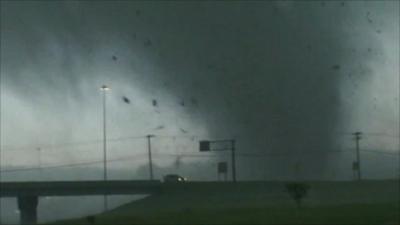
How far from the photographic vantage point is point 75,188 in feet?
355

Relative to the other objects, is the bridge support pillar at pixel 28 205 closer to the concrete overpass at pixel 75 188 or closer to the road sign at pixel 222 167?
the concrete overpass at pixel 75 188

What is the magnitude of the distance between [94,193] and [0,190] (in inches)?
504

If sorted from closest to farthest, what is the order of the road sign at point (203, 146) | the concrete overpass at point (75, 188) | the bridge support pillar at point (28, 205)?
the bridge support pillar at point (28, 205) → the concrete overpass at point (75, 188) → the road sign at point (203, 146)

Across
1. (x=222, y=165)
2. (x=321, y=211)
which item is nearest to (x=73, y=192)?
(x=222, y=165)

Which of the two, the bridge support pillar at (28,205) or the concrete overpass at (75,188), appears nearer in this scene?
the bridge support pillar at (28,205)

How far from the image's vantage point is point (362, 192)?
265ft

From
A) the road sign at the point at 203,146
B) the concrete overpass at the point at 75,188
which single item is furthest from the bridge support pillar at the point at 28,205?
the road sign at the point at 203,146

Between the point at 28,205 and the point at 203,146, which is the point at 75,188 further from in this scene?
the point at 28,205

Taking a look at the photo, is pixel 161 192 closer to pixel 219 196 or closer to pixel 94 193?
pixel 94 193

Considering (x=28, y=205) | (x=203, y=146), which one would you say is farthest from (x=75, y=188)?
(x=28, y=205)

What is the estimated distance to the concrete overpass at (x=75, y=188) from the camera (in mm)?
101312

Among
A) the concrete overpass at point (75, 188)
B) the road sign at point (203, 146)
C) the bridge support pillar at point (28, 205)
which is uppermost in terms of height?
the road sign at point (203, 146)

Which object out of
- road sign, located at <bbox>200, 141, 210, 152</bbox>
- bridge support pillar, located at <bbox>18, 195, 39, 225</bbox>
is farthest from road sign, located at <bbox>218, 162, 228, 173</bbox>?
bridge support pillar, located at <bbox>18, 195, 39, 225</bbox>

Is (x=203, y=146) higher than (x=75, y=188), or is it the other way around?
(x=203, y=146)
